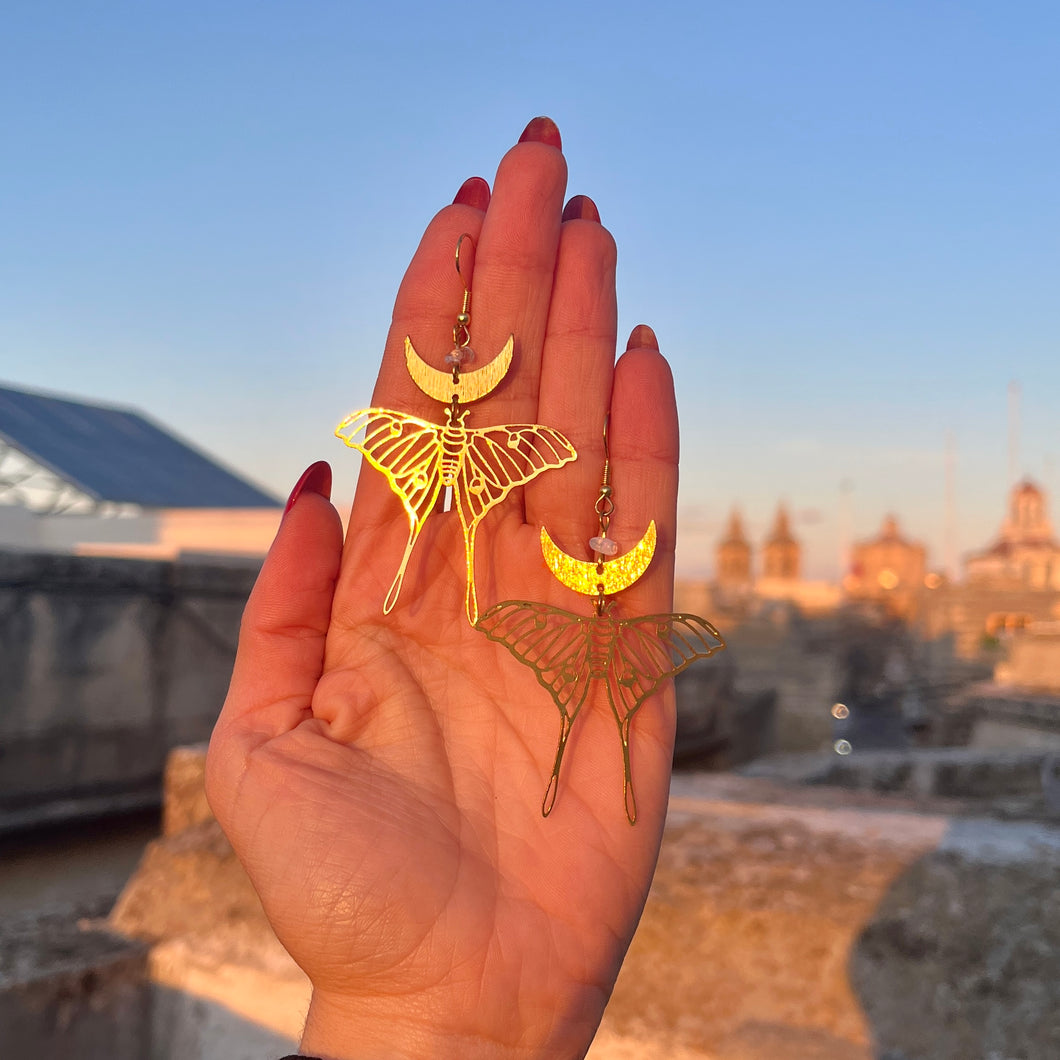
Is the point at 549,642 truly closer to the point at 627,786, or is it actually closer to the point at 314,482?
the point at 627,786

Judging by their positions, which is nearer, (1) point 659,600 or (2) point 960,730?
(1) point 659,600

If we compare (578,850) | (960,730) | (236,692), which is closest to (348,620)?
(236,692)

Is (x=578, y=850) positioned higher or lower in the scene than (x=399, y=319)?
lower

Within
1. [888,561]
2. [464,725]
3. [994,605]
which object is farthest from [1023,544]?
[464,725]

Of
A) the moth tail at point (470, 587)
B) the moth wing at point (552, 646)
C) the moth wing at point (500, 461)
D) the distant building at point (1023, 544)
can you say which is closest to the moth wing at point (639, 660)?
the moth wing at point (552, 646)

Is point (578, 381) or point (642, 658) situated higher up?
point (578, 381)

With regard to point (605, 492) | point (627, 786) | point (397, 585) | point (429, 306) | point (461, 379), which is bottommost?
point (627, 786)

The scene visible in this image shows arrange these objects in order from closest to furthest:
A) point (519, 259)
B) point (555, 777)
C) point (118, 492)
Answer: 1. point (555, 777)
2. point (519, 259)
3. point (118, 492)

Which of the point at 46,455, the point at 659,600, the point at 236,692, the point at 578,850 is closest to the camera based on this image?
the point at 578,850

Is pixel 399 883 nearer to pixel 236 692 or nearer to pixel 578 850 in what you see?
pixel 578 850
